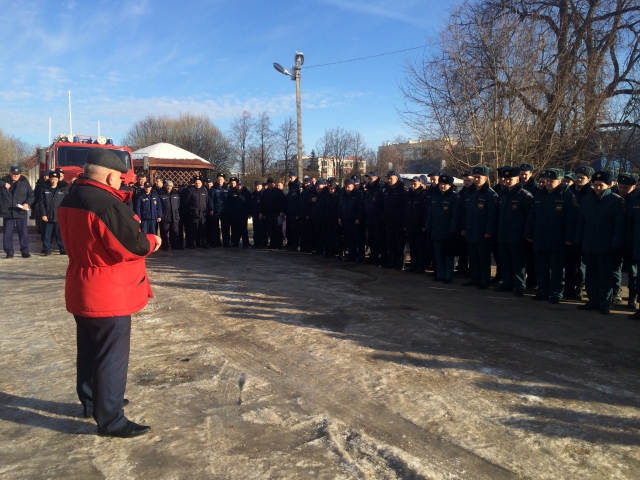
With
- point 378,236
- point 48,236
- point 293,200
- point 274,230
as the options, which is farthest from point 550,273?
point 48,236

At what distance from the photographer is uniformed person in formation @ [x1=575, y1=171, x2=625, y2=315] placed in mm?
6914

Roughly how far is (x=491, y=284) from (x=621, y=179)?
2.93 metres

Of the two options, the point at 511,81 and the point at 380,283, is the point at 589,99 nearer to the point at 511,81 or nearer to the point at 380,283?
the point at 511,81

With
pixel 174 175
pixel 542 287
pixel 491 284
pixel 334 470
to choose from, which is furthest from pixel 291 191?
pixel 174 175

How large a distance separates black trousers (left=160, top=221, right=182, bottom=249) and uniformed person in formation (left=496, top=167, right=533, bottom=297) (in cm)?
861

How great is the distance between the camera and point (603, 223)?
6.97 meters

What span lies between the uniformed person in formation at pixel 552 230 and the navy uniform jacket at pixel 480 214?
0.68 meters

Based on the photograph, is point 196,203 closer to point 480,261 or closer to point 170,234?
point 170,234

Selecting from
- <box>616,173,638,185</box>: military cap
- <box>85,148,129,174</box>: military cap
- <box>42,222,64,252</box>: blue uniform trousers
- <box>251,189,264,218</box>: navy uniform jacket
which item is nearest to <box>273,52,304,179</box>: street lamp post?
<box>251,189,264,218</box>: navy uniform jacket

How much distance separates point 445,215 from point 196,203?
7.17 meters

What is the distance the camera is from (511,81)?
12445 millimetres

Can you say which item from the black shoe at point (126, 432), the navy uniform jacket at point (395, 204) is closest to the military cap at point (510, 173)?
the navy uniform jacket at point (395, 204)

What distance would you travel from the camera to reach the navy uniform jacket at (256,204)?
14445 mm

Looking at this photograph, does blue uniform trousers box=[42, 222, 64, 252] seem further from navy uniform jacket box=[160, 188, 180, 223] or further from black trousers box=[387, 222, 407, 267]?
black trousers box=[387, 222, 407, 267]
